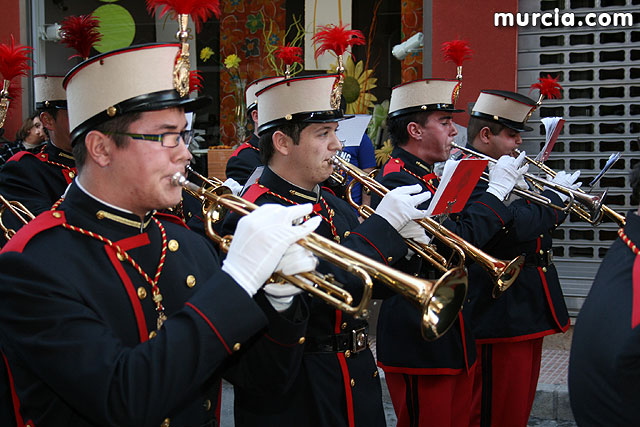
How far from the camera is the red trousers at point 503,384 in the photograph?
4.27 metres

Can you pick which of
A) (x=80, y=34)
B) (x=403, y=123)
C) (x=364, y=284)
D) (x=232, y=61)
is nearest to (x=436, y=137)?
(x=403, y=123)

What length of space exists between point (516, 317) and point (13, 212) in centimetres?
285

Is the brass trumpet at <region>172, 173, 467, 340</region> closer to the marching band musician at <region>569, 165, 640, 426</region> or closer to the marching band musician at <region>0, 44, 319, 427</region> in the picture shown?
the marching band musician at <region>0, 44, 319, 427</region>

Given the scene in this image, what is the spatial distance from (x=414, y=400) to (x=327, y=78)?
1.74 m

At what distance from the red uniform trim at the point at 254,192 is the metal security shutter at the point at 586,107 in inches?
155

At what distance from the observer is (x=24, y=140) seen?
6.61 metres

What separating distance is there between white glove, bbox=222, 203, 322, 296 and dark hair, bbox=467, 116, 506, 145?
10.5ft

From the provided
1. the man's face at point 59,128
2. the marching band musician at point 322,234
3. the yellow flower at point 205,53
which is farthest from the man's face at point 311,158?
the yellow flower at point 205,53

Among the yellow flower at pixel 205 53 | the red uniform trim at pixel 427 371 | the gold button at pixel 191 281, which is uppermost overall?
the yellow flower at pixel 205 53

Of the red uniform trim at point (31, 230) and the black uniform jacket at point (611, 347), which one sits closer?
the red uniform trim at point (31, 230)

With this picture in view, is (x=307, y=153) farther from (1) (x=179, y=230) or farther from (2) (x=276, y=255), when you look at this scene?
(2) (x=276, y=255)

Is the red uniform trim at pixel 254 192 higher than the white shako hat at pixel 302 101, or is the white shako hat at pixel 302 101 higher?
the white shako hat at pixel 302 101

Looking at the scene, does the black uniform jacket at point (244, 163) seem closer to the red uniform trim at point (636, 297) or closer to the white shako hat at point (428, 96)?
the white shako hat at point (428, 96)

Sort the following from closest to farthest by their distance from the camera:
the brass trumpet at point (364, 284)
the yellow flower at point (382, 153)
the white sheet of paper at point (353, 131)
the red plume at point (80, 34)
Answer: the brass trumpet at point (364, 284) < the red plume at point (80, 34) < the white sheet of paper at point (353, 131) < the yellow flower at point (382, 153)
